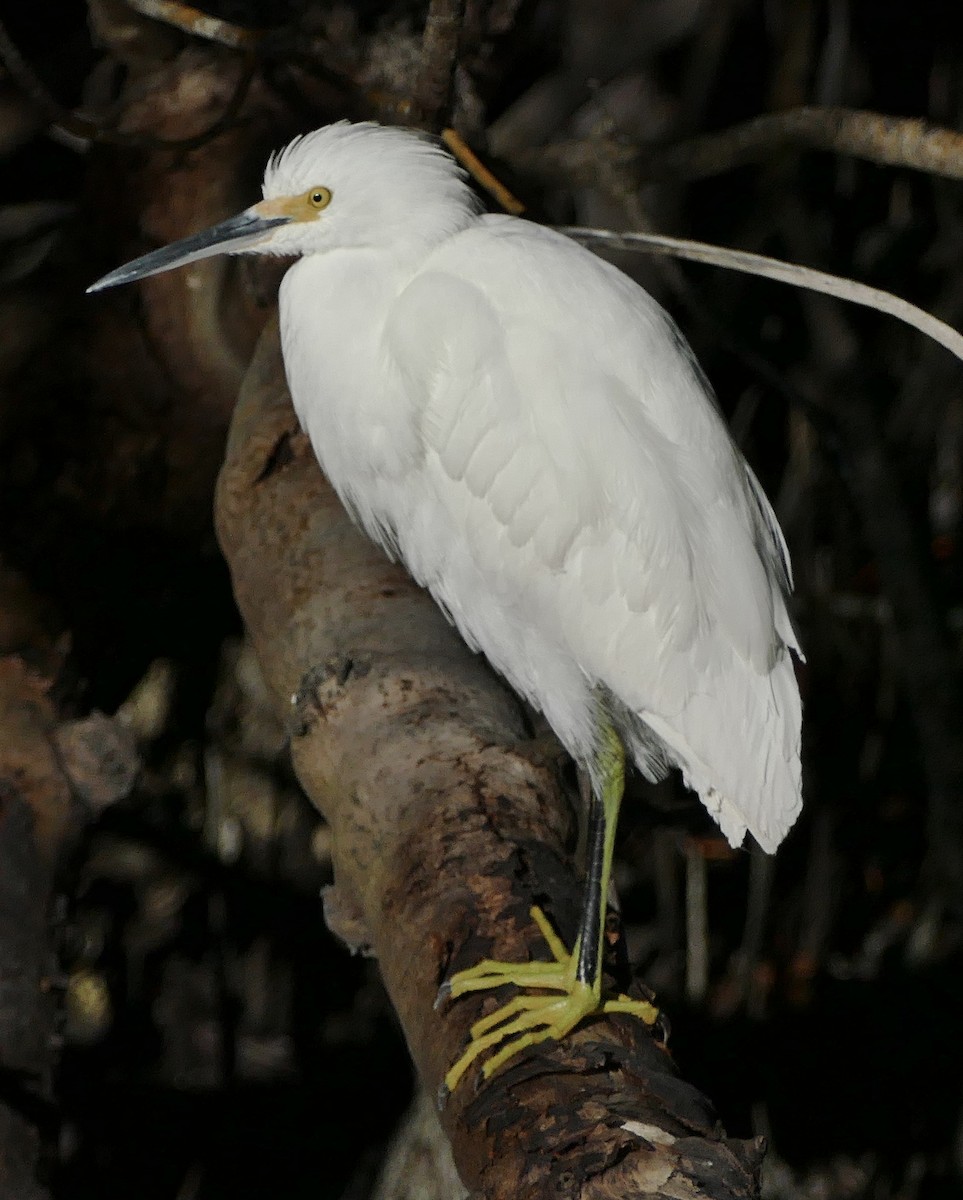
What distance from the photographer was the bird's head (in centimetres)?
150

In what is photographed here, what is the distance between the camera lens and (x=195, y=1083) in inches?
103

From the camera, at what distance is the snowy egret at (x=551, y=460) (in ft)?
4.59

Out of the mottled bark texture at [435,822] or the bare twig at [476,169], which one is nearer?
the mottled bark texture at [435,822]

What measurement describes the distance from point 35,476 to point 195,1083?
3.89 feet

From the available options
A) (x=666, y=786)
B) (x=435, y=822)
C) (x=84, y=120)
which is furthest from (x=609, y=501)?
(x=666, y=786)

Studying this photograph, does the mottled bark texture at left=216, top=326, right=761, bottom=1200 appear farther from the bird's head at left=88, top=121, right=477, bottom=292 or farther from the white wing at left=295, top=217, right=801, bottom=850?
the bird's head at left=88, top=121, right=477, bottom=292

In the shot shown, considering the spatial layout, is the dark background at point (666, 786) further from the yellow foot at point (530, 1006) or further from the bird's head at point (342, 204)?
the yellow foot at point (530, 1006)

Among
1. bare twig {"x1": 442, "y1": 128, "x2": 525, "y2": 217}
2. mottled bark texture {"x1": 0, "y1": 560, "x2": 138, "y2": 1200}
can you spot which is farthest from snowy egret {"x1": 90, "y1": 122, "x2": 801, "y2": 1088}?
mottled bark texture {"x1": 0, "y1": 560, "x2": 138, "y2": 1200}

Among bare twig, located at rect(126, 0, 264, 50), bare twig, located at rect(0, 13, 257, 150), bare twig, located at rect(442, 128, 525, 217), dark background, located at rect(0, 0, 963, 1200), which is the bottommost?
dark background, located at rect(0, 0, 963, 1200)

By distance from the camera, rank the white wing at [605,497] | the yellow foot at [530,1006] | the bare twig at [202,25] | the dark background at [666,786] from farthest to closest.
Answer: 1. the dark background at [666,786]
2. the bare twig at [202,25]
3. the white wing at [605,497]
4. the yellow foot at [530,1006]

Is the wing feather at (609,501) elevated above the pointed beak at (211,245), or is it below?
below

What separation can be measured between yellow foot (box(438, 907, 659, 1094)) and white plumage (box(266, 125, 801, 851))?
23 centimetres

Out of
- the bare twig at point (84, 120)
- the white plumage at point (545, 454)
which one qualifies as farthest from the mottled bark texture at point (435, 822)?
the bare twig at point (84, 120)

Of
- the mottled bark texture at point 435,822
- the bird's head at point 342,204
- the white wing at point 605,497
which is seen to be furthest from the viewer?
the bird's head at point 342,204
